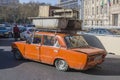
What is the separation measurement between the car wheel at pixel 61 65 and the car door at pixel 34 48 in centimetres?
122

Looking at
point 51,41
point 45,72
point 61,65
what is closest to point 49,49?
point 51,41

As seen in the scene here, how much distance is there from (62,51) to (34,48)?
1808 millimetres

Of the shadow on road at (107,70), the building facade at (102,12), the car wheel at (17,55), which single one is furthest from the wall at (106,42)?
the building facade at (102,12)

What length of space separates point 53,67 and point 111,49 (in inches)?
268

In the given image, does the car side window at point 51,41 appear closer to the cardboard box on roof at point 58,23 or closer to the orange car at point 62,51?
the orange car at point 62,51

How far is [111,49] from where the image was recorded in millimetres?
18016

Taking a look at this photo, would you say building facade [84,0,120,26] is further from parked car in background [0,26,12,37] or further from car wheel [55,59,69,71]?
car wheel [55,59,69,71]

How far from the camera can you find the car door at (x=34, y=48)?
12584mm

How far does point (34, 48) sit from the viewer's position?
501 inches

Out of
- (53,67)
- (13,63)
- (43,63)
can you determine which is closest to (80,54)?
(53,67)

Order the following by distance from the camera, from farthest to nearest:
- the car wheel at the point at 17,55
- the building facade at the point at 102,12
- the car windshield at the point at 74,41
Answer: the building facade at the point at 102,12
the car wheel at the point at 17,55
the car windshield at the point at 74,41

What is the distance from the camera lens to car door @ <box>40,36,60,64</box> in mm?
11776

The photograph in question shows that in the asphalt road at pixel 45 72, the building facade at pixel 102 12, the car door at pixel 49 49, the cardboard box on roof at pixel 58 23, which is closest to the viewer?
the asphalt road at pixel 45 72

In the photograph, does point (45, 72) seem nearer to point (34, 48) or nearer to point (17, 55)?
point (34, 48)
